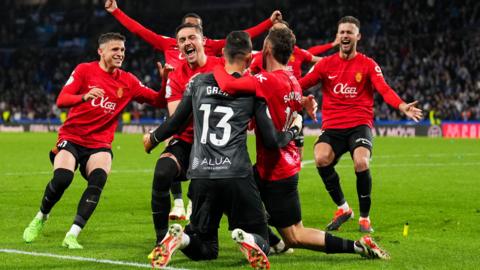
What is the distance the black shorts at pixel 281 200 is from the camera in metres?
8.00

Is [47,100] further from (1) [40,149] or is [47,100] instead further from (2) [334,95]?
(2) [334,95]

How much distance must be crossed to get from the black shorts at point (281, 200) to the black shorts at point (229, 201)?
0.87 ft

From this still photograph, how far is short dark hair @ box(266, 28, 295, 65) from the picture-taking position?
777 cm

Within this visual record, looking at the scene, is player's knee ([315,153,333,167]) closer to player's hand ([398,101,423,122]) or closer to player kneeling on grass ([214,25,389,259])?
player's hand ([398,101,423,122])

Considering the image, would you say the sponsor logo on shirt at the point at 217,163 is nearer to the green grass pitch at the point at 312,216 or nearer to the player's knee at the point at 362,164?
the green grass pitch at the point at 312,216

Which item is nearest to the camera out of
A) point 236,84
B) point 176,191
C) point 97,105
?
point 236,84

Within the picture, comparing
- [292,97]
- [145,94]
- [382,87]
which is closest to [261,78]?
[292,97]

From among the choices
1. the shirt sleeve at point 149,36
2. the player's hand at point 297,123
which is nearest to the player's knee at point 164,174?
the player's hand at point 297,123

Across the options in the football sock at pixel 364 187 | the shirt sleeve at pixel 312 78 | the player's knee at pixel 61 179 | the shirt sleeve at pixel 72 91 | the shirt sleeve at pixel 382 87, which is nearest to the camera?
the shirt sleeve at pixel 72 91

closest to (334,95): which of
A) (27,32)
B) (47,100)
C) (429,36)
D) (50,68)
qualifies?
(429,36)

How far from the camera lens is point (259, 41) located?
49.5 m

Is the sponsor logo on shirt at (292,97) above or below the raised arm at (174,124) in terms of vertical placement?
above

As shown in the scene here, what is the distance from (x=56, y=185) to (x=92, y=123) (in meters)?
0.83

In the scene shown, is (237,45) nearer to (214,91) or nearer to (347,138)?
(214,91)
